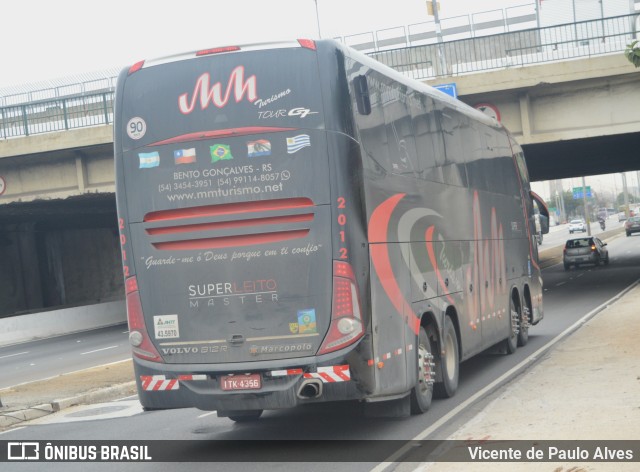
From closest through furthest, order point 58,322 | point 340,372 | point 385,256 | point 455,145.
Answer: point 340,372, point 385,256, point 455,145, point 58,322

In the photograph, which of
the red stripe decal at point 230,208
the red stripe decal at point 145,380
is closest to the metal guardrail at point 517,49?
the red stripe decal at point 230,208

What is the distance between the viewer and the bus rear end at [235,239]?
9.23 meters

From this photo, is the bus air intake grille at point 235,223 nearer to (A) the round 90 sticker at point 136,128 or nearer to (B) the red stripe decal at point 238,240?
(B) the red stripe decal at point 238,240

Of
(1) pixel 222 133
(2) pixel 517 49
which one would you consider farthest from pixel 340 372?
(2) pixel 517 49

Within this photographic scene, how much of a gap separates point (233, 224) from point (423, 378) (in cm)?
329

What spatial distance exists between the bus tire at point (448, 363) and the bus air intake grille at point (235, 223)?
3.48m

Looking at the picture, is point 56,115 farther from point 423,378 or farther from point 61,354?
point 423,378

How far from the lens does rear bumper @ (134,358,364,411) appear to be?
912 centimetres

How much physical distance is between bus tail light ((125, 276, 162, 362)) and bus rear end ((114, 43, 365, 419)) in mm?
14

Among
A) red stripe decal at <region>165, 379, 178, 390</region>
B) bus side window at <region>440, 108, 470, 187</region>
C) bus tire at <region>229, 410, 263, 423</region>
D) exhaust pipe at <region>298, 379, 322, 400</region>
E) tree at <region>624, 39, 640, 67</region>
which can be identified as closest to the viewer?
exhaust pipe at <region>298, 379, 322, 400</region>

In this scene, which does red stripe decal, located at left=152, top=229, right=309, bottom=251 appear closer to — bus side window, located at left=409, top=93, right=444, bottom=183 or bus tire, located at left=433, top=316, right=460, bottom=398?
bus side window, located at left=409, top=93, right=444, bottom=183

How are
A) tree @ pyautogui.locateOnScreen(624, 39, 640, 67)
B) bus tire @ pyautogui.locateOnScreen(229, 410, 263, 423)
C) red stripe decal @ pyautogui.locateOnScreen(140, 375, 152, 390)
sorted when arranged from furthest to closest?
tree @ pyautogui.locateOnScreen(624, 39, 640, 67)
bus tire @ pyautogui.locateOnScreen(229, 410, 263, 423)
red stripe decal @ pyautogui.locateOnScreen(140, 375, 152, 390)

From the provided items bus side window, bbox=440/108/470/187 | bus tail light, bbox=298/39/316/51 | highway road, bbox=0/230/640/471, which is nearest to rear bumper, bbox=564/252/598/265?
highway road, bbox=0/230/640/471

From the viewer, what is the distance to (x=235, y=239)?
31.0ft
